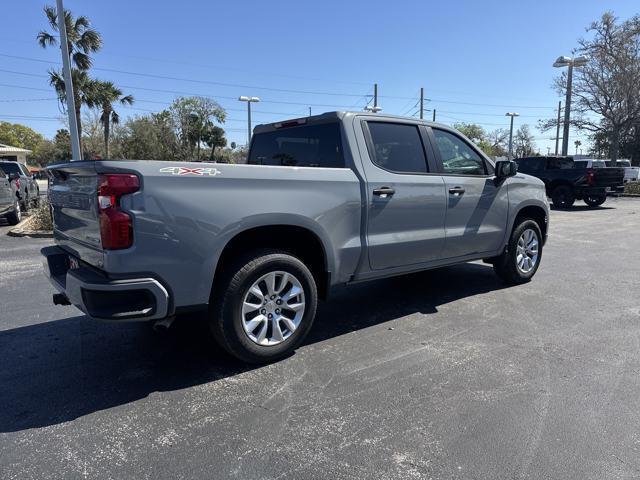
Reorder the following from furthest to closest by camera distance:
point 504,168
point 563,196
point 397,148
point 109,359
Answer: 1. point 563,196
2. point 504,168
3. point 397,148
4. point 109,359

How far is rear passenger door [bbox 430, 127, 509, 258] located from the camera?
16.3ft

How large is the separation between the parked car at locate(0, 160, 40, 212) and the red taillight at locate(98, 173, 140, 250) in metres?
11.9

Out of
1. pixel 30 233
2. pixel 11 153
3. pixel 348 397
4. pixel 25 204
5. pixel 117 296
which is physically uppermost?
pixel 11 153

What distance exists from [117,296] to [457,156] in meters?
3.74

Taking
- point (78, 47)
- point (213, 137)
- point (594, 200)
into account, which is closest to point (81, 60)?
point (78, 47)

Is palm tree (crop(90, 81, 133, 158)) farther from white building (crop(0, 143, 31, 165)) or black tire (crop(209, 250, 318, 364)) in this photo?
black tire (crop(209, 250, 318, 364))

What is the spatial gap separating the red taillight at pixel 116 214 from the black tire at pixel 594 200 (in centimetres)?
1791

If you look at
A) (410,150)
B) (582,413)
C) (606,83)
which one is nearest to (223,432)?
(582,413)

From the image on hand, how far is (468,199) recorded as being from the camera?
5.12 metres

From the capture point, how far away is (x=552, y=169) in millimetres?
17516

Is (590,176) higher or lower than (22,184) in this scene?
higher

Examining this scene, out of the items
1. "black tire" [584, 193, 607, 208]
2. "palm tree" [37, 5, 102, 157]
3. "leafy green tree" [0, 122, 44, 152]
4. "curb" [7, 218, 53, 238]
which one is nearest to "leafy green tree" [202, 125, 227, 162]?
"palm tree" [37, 5, 102, 157]

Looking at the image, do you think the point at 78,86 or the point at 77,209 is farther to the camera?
the point at 78,86

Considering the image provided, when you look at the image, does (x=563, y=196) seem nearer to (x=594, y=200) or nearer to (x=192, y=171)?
(x=594, y=200)
